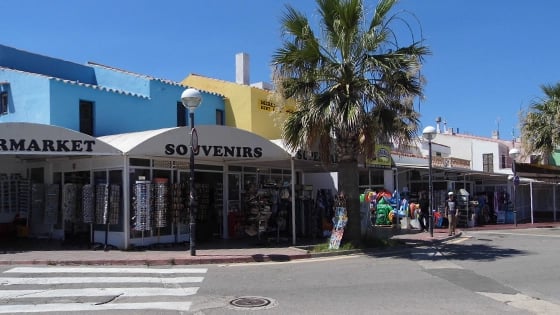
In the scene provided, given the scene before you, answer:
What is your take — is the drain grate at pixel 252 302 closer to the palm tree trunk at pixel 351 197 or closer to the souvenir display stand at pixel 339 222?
the souvenir display stand at pixel 339 222

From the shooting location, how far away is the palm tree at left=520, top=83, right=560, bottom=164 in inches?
1164

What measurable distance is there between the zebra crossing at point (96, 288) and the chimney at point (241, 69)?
1723 centimetres

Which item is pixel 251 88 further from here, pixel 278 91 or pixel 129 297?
pixel 129 297

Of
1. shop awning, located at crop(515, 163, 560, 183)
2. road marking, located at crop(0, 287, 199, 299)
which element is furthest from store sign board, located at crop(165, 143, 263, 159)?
shop awning, located at crop(515, 163, 560, 183)

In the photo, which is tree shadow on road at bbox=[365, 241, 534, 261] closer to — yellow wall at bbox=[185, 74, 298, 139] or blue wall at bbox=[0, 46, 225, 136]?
yellow wall at bbox=[185, 74, 298, 139]

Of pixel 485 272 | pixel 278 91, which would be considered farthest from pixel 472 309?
pixel 278 91

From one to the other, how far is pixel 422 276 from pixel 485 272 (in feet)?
5.43

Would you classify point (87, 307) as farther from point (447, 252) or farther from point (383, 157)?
point (383, 157)

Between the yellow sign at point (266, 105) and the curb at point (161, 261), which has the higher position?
the yellow sign at point (266, 105)

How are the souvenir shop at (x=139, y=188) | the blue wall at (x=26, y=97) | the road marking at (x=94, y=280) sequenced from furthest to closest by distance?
the blue wall at (x=26, y=97)
the souvenir shop at (x=139, y=188)
the road marking at (x=94, y=280)

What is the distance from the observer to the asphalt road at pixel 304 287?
28.1 ft

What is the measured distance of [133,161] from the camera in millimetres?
16141

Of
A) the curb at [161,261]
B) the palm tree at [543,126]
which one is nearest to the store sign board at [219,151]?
the curb at [161,261]

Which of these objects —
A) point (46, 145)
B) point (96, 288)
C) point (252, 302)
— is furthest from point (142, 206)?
point (252, 302)
